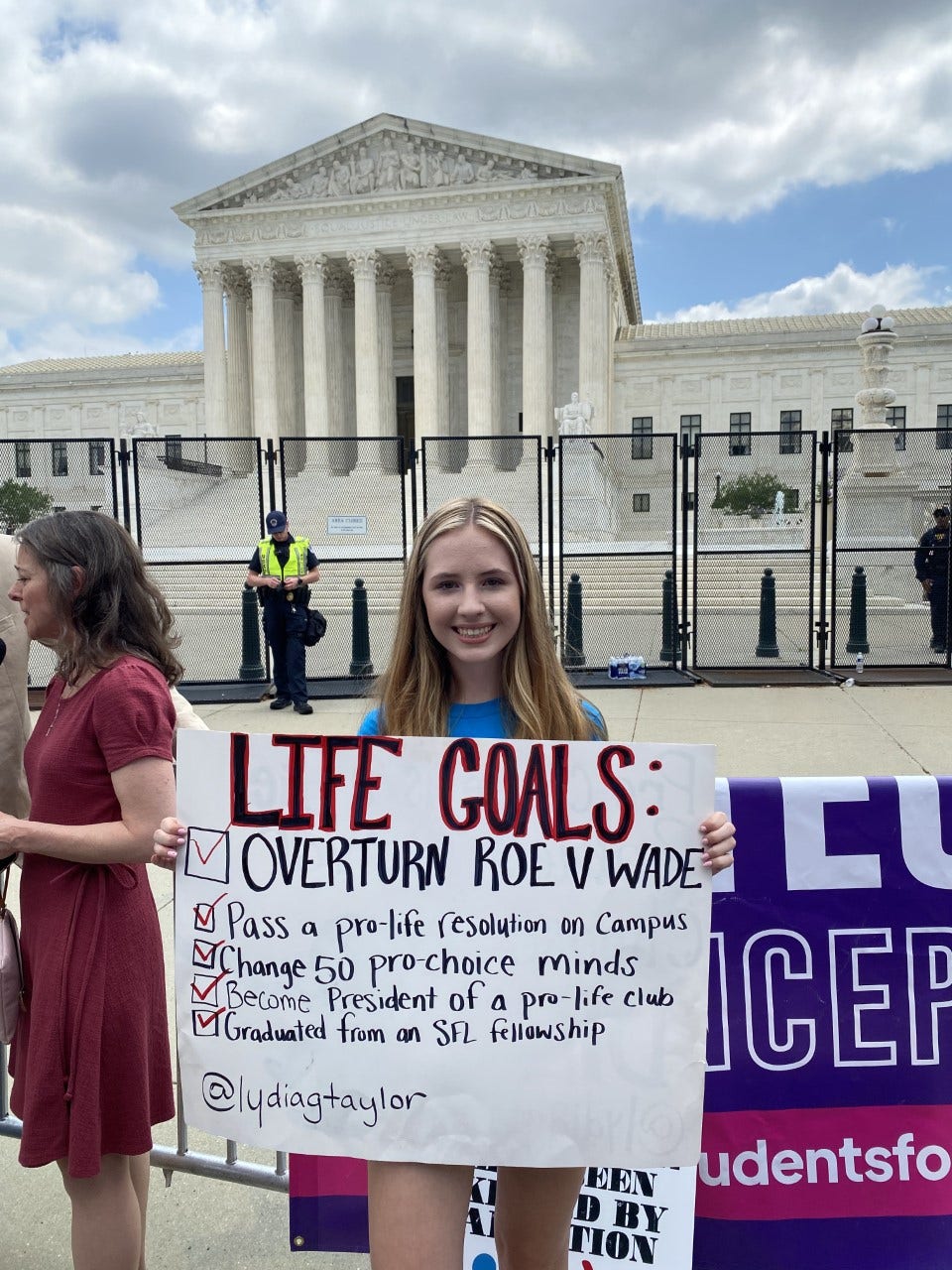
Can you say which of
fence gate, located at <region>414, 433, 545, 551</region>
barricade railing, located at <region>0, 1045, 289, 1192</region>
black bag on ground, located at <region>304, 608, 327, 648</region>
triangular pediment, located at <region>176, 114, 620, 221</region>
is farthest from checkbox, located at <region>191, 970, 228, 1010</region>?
triangular pediment, located at <region>176, 114, 620, 221</region>

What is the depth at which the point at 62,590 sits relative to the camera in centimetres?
203

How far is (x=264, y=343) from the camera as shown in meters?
46.2

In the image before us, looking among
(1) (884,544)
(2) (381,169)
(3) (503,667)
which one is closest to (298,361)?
(2) (381,169)

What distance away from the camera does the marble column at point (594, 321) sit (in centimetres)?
4325

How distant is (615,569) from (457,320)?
34987 mm

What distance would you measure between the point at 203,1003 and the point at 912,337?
187 feet

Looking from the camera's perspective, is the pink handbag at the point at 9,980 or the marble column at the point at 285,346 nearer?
the pink handbag at the point at 9,980

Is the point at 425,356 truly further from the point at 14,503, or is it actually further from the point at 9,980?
the point at 9,980

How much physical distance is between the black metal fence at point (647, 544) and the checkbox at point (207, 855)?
23.7 ft

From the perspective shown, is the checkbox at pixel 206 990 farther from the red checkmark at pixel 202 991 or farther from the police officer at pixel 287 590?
the police officer at pixel 287 590

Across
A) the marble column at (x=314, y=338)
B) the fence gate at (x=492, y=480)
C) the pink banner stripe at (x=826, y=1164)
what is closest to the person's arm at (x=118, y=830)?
the pink banner stripe at (x=826, y=1164)

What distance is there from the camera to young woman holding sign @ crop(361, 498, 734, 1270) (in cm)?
176

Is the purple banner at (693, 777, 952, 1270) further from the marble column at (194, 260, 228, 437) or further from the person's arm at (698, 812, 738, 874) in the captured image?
the marble column at (194, 260, 228, 437)

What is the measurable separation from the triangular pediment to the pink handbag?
152ft
